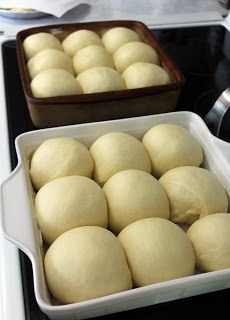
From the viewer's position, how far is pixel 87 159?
60 cm

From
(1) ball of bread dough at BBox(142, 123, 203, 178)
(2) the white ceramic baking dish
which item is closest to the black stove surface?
(2) the white ceramic baking dish

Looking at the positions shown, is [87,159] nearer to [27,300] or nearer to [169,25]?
[27,300]

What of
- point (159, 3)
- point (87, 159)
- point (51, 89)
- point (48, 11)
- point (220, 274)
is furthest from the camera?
point (159, 3)

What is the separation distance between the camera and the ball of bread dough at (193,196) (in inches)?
21.5

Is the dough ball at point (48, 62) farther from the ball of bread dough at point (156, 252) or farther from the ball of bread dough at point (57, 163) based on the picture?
the ball of bread dough at point (156, 252)

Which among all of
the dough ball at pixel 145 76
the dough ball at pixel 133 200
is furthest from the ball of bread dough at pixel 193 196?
the dough ball at pixel 145 76

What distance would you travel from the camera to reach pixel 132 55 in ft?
2.74

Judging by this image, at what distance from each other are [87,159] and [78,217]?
0.12 m

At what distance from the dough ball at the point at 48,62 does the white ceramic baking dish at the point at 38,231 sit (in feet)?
0.71

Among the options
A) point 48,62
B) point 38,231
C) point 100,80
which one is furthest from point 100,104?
point 38,231

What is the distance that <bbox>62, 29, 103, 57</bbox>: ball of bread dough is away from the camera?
0.89 meters

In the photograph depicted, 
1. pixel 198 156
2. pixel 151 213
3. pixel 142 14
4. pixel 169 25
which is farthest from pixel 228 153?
pixel 142 14

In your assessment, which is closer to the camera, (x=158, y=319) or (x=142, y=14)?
(x=158, y=319)

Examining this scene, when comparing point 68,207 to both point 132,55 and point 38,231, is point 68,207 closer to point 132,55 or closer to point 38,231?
point 38,231
